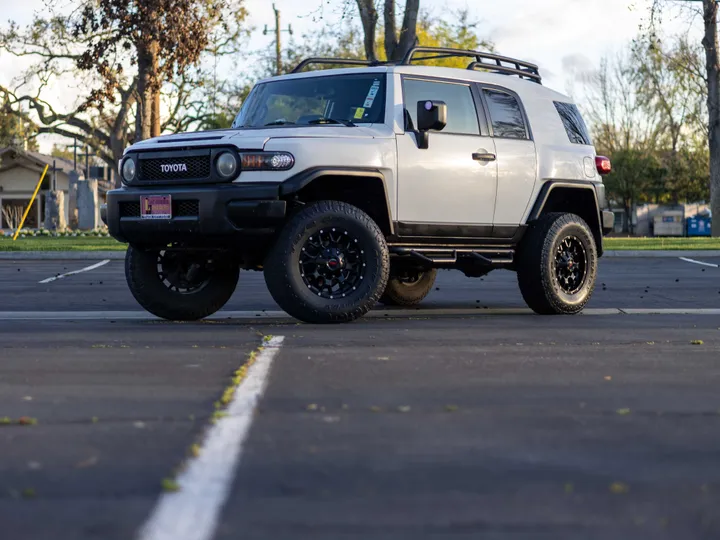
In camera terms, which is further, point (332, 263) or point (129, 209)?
point (129, 209)

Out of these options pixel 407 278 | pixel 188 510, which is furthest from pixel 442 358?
pixel 407 278

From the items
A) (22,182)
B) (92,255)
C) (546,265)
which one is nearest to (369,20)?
(92,255)

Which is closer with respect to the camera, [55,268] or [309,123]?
[309,123]

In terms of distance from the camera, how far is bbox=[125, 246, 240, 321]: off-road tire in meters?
9.70

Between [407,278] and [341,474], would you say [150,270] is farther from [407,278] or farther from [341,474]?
[341,474]

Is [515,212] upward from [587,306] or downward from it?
upward

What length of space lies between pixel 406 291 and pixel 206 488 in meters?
8.25

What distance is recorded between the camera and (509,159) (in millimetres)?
10211

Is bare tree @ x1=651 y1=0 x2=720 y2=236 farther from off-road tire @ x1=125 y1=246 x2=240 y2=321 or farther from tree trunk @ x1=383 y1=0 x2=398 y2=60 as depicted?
off-road tire @ x1=125 y1=246 x2=240 y2=321

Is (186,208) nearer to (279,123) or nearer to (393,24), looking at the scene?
(279,123)

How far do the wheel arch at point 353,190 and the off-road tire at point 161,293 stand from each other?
109cm

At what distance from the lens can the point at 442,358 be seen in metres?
6.72

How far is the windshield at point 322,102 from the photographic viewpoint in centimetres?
958

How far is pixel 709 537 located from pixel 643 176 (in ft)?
230
